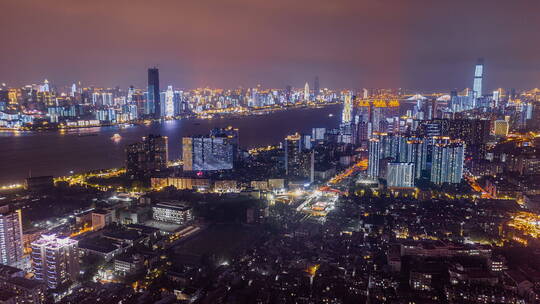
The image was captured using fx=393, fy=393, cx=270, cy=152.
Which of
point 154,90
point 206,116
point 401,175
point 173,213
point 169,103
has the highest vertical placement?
point 154,90

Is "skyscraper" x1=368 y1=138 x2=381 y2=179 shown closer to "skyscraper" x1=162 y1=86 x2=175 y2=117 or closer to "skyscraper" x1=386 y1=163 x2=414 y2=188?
"skyscraper" x1=386 y1=163 x2=414 y2=188

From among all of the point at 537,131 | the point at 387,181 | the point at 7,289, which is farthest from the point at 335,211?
the point at 537,131

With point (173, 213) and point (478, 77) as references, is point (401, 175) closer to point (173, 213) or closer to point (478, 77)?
point (173, 213)

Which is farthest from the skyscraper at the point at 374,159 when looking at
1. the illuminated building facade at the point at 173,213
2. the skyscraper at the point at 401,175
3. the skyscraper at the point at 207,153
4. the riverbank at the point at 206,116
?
the riverbank at the point at 206,116

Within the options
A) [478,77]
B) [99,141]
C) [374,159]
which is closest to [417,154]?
[374,159]

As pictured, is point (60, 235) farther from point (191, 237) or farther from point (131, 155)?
point (131, 155)

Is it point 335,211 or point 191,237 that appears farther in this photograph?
point 335,211

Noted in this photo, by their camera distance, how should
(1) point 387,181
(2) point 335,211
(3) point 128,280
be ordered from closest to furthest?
(3) point 128,280
(2) point 335,211
(1) point 387,181
